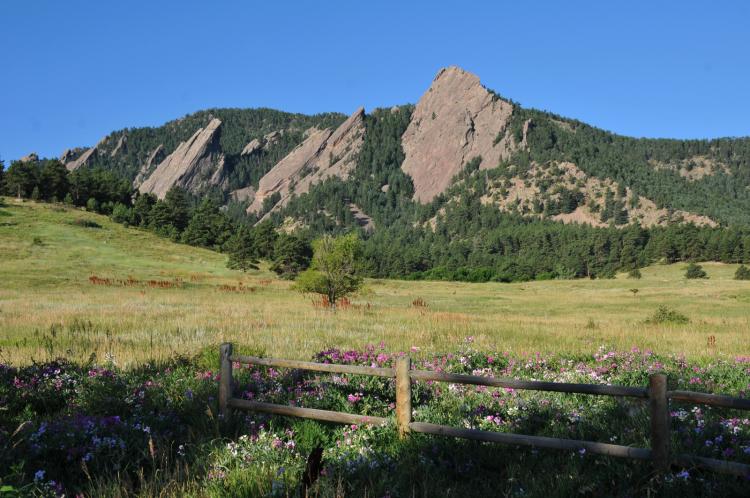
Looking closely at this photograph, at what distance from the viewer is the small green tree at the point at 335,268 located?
3225 centimetres

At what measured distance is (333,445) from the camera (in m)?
6.64

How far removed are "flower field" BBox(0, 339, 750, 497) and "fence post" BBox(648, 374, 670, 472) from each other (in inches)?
6.1

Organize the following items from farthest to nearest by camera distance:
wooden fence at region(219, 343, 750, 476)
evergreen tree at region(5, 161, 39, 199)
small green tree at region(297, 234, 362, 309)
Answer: evergreen tree at region(5, 161, 39, 199) < small green tree at region(297, 234, 362, 309) < wooden fence at region(219, 343, 750, 476)

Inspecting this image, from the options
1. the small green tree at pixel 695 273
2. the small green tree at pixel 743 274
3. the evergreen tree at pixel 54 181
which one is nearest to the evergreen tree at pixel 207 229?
the evergreen tree at pixel 54 181

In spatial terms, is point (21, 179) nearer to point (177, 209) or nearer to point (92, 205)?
point (92, 205)

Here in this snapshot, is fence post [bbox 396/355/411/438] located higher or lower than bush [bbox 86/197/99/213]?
lower

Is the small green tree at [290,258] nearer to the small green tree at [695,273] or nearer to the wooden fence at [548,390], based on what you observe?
the wooden fence at [548,390]

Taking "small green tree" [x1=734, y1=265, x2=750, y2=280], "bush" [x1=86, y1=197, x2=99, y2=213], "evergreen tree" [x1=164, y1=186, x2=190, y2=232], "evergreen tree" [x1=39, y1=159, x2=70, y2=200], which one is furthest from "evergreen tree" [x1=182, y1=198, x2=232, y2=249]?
"small green tree" [x1=734, y1=265, x2=750, y2=280]

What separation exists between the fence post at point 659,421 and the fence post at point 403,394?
8.35 ft

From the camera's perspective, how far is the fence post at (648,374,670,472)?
16.6 feet

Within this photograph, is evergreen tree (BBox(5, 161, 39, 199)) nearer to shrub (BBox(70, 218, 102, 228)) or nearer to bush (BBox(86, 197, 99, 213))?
bush (BBox(86, 197, 99, 213))

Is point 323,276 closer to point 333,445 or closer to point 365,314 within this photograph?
point 365,314

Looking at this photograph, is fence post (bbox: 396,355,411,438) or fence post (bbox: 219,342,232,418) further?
fence post (bbox: 219,342,232,418)

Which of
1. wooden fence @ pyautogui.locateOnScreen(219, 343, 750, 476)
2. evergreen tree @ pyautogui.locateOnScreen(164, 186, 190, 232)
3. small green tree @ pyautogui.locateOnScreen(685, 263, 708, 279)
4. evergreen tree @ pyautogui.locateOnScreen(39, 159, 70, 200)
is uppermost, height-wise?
evergreen tree @ pyautogui.locateOnScreen(39, 159, 70, 200)
